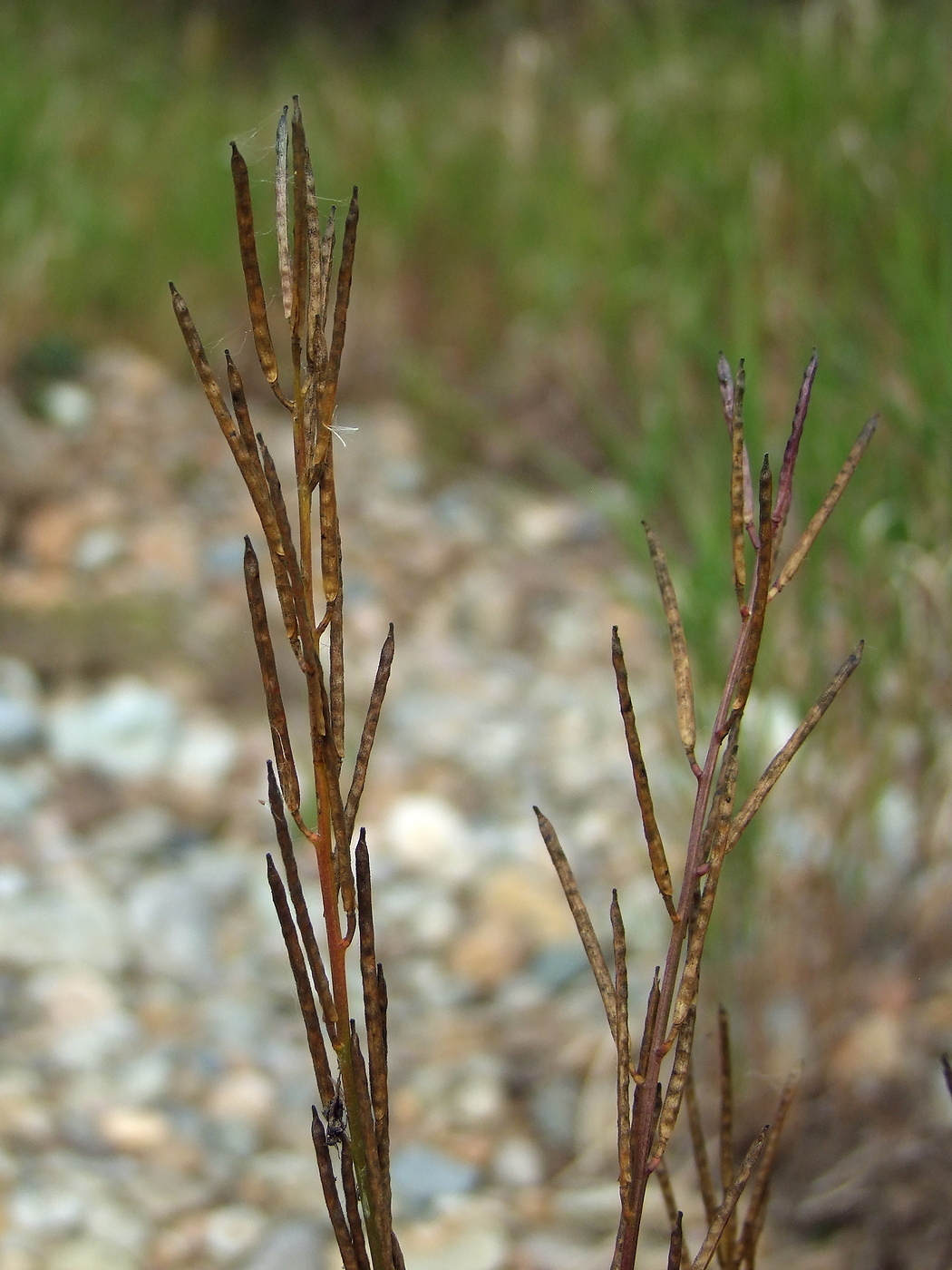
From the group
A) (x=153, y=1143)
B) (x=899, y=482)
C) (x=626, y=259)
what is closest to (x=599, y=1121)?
(x=153, y=1143)

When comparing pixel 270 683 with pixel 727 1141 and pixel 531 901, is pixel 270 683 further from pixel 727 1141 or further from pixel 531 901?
pixel 531 901

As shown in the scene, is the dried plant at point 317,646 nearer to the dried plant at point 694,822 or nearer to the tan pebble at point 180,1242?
the dried plant at point 694,822

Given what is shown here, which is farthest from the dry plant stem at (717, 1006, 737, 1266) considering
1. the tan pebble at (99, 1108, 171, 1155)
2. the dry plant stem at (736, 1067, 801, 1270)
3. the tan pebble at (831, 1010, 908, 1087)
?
the tan pebble at (99, 1108, 171, 1155)

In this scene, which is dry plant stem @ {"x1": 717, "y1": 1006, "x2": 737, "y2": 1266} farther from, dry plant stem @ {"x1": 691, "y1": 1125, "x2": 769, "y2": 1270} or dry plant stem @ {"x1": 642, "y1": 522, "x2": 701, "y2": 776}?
dry plant stem @ {"x1": 642, "y1": 522, "x2": 701, "y2": 776}

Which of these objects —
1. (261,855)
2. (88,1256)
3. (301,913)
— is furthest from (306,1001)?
(261,855)

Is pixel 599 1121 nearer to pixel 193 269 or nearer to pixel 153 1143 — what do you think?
pixel 153 1143

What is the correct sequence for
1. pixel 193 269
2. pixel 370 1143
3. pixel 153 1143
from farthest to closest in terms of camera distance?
1. pixel 193 269
2. pixel 153 1143
3. pixel 370 1143
